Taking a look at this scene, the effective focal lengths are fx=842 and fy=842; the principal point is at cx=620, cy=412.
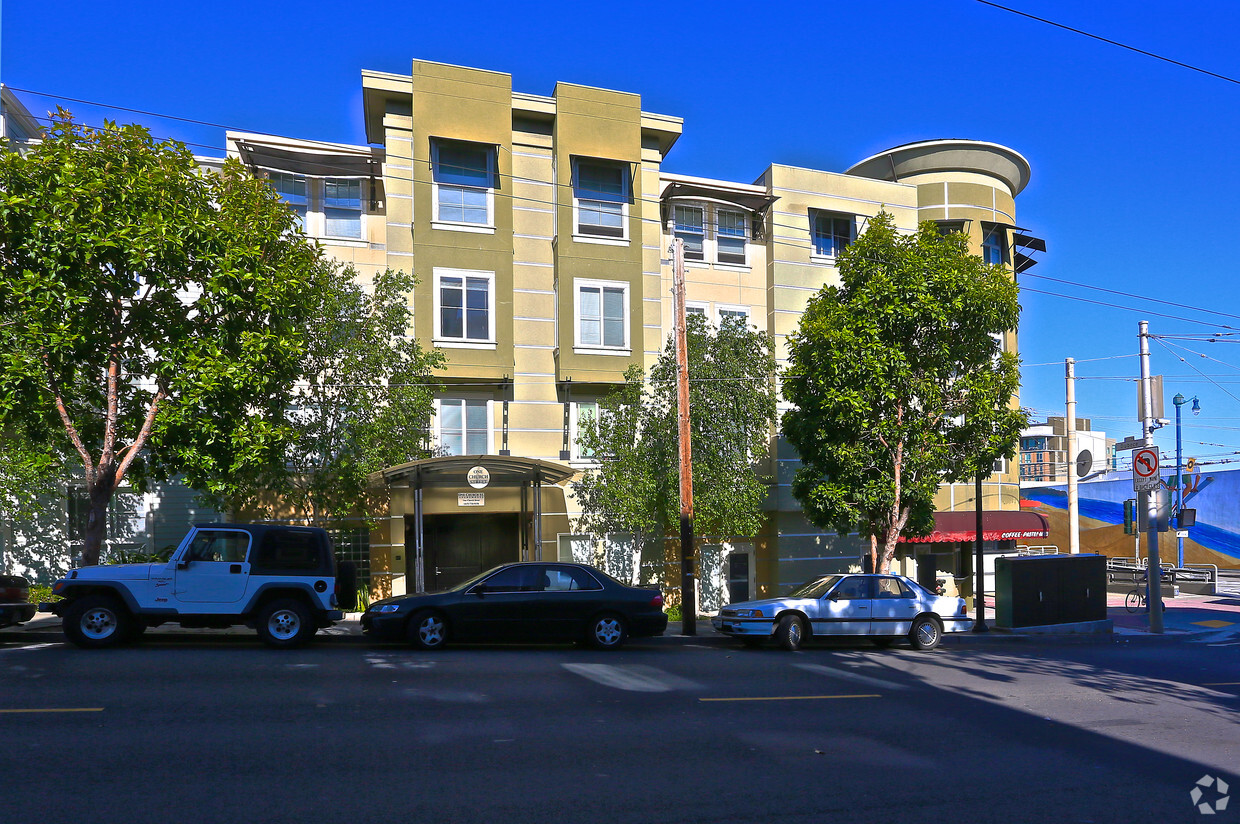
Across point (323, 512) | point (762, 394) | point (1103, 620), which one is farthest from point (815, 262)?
point (323, 512)

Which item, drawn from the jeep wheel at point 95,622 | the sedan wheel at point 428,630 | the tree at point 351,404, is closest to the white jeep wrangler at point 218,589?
the jeep wheel at point 95,622

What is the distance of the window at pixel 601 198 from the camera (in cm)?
2272

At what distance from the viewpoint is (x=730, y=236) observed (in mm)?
24797

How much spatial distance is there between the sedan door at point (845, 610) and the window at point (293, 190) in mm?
15486

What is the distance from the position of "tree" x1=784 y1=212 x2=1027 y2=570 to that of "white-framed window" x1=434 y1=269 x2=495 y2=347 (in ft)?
26.1

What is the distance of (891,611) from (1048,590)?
637 centimetres

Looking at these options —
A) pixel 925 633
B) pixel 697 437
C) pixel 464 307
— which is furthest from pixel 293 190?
pixel 925 633

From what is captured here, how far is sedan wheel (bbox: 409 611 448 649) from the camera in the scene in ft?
44.1

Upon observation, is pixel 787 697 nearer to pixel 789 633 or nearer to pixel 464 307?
pixel 789 633

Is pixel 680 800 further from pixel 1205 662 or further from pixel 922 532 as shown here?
pixel 922 532

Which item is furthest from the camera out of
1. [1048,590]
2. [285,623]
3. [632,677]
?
[1048,590]

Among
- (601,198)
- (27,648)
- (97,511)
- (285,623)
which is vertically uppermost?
(601,198)

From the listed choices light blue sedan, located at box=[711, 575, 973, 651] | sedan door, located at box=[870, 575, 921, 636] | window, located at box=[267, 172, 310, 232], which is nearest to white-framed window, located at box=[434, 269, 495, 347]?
window, located at box=[267, 172, 310, 232]

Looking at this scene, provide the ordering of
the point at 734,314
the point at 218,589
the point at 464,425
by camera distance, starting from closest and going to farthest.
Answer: the point at 218,589
the point at 464,425
the point at 734,314
